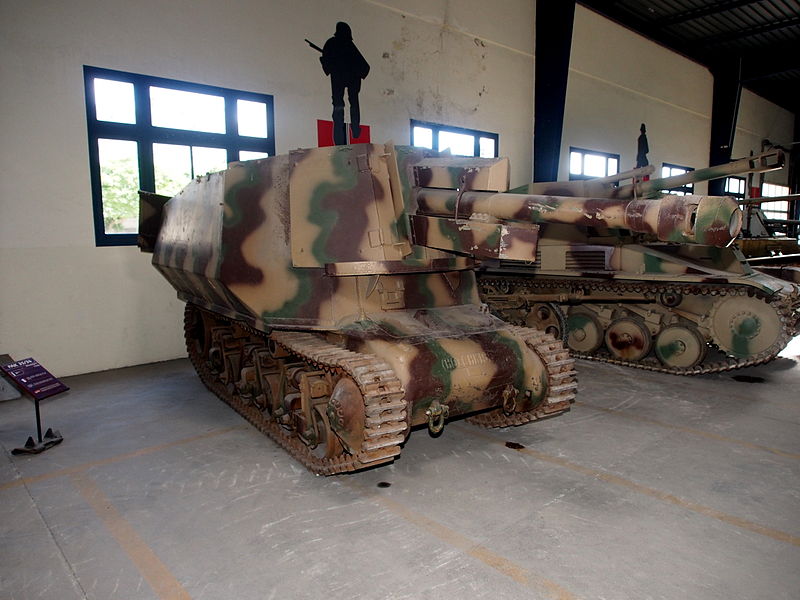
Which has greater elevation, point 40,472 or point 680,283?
point 680,283

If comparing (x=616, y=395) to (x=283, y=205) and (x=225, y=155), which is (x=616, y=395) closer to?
(x=283, y=205)

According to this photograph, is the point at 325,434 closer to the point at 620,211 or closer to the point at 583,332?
the point at 620,211

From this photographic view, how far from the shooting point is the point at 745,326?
7.97 meters

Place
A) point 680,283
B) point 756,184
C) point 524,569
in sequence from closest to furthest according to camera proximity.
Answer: point 524,569 < point 680,283 < point 756,184

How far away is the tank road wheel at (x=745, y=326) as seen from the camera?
7.77 m

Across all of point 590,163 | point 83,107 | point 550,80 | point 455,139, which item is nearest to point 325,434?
point 83,107

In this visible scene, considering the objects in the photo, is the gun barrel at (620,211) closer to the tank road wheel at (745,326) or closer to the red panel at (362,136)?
the tank road wheel at (745,326)

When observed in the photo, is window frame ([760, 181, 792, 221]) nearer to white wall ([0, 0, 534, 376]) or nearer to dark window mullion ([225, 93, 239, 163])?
white wall ([0, 0, 534, 376])

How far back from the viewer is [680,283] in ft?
26.8

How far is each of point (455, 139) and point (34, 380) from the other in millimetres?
9774

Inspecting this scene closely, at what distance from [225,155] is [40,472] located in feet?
19.3

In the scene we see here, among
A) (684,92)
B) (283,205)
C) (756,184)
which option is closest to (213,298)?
(283,205)

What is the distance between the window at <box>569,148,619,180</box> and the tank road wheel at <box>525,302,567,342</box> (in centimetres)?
735

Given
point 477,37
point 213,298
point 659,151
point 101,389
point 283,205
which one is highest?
point 477,37
